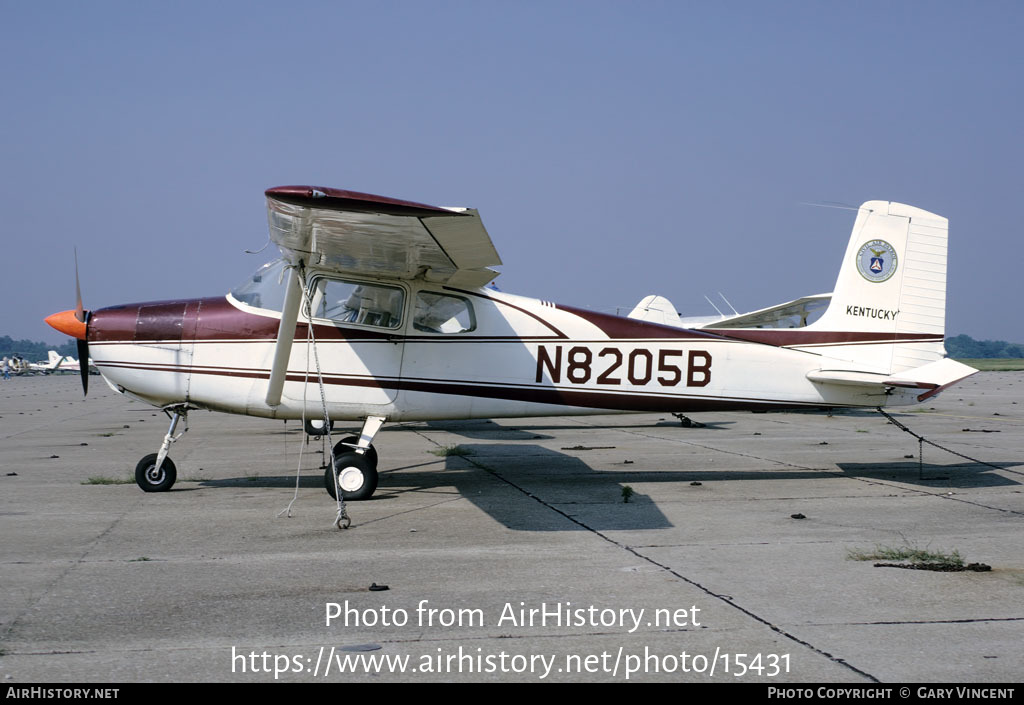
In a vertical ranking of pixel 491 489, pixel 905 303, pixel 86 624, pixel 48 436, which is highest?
pixel 905 303

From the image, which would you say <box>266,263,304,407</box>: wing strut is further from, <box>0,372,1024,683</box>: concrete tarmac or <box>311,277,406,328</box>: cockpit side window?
<box>0,372,1024,683</box>: concrete tarmac

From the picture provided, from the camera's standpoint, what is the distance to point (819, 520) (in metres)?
7.16

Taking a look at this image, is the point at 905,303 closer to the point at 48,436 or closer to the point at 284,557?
the point at 284,557

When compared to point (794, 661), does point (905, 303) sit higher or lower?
higher

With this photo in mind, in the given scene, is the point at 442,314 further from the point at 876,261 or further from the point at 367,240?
the point at 876,261

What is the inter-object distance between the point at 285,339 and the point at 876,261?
5.96 metres

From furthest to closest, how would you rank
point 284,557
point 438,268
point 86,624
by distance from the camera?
point 438,268
point 284,557
point 86,624

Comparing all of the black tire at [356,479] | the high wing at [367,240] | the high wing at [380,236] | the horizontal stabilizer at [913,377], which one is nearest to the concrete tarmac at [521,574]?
the black tire at [356,479]

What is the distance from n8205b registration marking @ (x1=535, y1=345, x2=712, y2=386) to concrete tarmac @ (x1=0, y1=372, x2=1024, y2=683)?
1.10m

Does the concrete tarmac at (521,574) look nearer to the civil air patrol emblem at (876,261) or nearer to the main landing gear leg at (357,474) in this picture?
the main landing gear leg at (357,474)

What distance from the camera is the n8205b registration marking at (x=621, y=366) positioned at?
8.99m

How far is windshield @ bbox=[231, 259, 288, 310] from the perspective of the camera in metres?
8.79

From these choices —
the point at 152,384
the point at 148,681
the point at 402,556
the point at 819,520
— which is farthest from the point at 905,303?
the point at 148,681

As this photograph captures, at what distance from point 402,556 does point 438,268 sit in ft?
10.7
